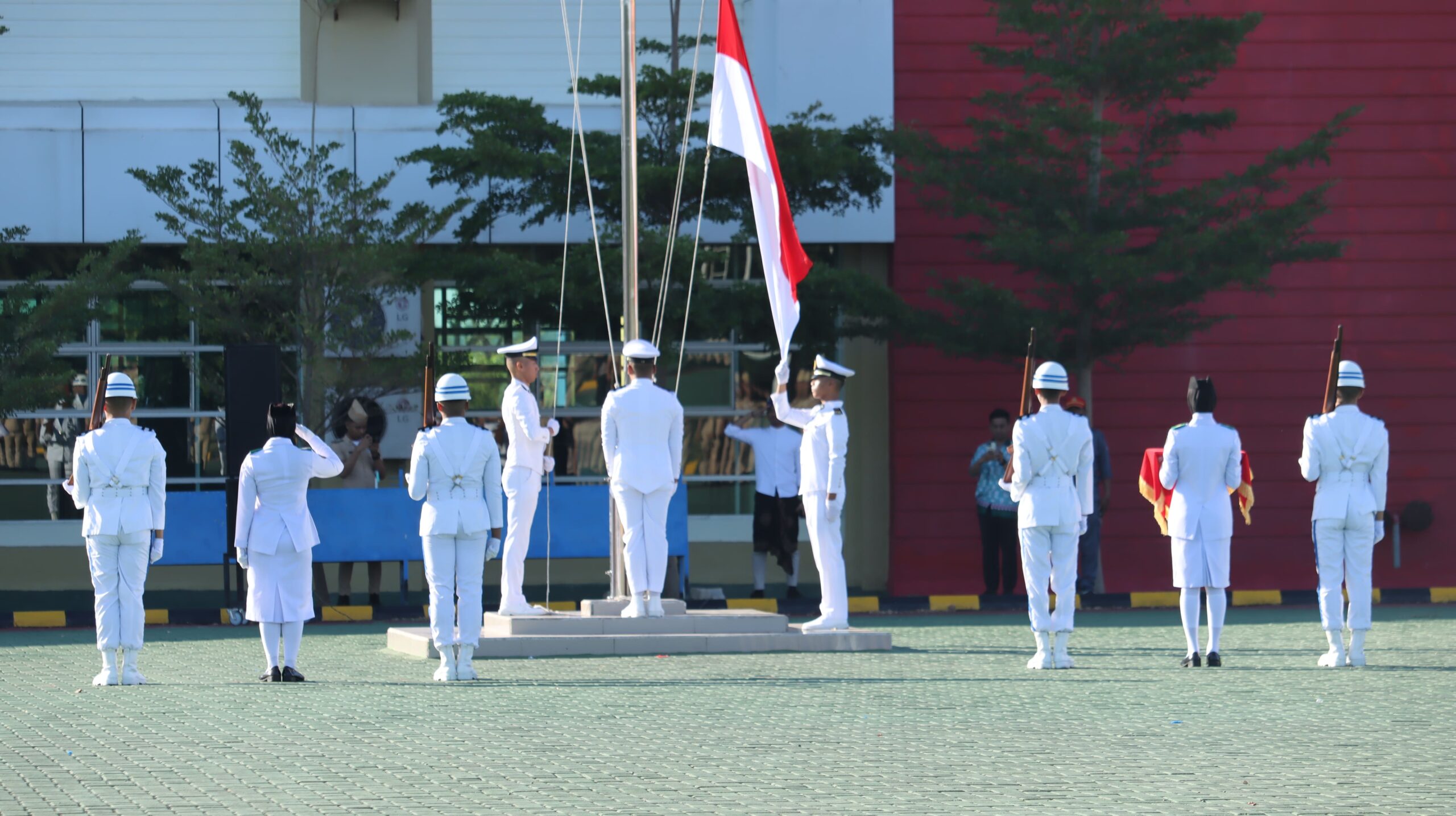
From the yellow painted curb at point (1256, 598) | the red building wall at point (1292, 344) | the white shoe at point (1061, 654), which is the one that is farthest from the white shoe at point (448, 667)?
the red building wall at point (1292, 344)

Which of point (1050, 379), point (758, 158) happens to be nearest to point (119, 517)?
point (758, 158)

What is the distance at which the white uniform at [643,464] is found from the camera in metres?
12.9

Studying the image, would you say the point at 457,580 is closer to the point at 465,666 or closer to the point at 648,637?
the point at 465,666

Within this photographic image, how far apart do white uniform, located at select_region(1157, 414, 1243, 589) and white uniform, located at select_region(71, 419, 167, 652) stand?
6595 mm

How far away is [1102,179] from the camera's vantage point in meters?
Answer: 18.3

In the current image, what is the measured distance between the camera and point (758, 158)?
1392cm

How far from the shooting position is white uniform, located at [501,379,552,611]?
13.2 metres

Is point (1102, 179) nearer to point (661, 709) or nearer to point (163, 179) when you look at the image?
point (163, 179)

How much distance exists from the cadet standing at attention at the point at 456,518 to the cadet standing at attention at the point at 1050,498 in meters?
3.46

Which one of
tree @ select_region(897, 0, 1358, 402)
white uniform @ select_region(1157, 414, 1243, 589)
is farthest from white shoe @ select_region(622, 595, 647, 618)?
tree @ select_region(897, 0, 1358, 402)

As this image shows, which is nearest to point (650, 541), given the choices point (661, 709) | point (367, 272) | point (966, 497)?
point (661, 709)

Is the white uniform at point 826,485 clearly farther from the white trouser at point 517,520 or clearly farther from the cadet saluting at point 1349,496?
the cadet saluting at point 1349,496

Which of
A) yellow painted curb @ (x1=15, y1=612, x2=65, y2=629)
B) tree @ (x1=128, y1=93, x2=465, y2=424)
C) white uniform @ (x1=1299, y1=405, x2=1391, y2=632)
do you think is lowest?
yellow painted curb @ (x1=15, y1=612, x2=65, y2=629)

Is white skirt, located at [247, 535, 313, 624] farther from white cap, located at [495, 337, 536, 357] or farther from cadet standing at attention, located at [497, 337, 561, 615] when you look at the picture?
white cap, located at [495, 337, 536, 357]
